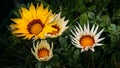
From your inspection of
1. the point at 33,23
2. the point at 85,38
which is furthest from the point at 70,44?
the point at 33,23

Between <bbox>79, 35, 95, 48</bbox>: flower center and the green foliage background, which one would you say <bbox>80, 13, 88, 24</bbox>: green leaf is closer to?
the green foliage background

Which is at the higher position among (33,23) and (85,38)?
(33,23)

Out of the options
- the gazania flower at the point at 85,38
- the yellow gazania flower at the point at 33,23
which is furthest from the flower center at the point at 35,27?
the gazania flower at the point at 85,38

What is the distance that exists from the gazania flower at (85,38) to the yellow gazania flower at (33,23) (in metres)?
0.14

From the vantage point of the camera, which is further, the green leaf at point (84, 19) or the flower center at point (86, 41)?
the green leaf at point (84, 19)

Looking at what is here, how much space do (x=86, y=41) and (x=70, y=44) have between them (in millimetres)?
144

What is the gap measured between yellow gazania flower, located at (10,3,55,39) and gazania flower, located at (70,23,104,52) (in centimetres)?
14

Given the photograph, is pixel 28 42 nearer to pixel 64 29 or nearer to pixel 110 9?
pixel 64 29

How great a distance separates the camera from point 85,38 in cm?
178

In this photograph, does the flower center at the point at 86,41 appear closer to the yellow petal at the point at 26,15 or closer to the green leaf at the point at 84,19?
the green leaf at the point at 84,19

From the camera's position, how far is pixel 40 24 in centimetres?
179

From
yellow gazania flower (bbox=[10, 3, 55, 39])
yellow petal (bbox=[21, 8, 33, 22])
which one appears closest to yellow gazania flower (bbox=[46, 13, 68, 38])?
yellow gazania flower (bbox=[10, 3, 55, 39])

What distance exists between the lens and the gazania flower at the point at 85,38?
1.72 metres

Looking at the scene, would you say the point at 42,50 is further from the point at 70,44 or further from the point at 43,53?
the point at 70,44
